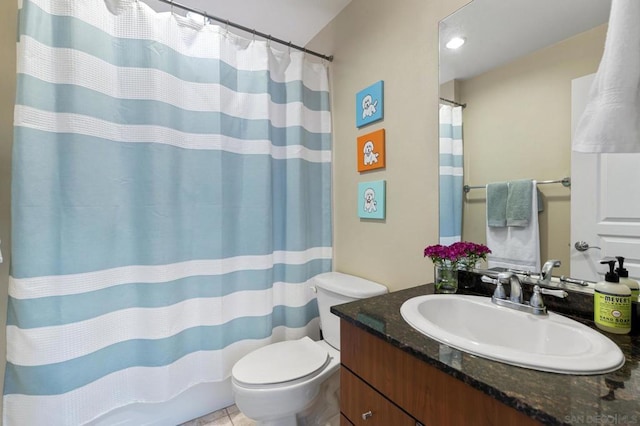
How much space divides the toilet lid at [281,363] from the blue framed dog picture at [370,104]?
49.6 inches

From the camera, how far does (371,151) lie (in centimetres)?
153

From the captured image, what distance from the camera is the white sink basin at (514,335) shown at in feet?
1.82

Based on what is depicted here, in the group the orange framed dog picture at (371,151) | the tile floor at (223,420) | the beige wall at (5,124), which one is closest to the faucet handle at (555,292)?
the orange framed dog picture at (371,151)

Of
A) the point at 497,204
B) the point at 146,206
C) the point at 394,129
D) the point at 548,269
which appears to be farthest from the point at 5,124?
the point at 548,269

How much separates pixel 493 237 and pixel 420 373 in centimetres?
65

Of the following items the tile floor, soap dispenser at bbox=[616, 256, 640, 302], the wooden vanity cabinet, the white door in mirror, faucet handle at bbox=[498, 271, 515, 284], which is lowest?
the tile floor

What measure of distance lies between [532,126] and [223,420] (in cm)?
202

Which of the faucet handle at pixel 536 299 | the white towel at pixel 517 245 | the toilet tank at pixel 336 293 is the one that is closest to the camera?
the faucet handle at pixel 536 299

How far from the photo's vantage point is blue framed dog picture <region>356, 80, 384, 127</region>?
4.77 ft

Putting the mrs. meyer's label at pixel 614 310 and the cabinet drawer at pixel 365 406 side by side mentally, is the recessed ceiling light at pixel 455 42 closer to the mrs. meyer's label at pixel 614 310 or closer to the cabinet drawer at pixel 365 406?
the mrs. meyer's label at pixel 614 310

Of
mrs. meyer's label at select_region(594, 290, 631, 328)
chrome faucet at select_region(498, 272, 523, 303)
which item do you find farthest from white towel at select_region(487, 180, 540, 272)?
mrs. meyer's label at select_region(594, 290, 631, 328)

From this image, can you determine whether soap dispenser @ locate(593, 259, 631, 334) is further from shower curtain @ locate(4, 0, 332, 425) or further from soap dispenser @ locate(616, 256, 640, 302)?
shower curtain @ locate(4, 0, 332, 425)

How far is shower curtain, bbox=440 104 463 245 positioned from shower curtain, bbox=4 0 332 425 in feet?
2.75

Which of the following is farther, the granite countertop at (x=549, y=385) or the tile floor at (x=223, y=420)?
the tile floor at (x=223, y=420)
